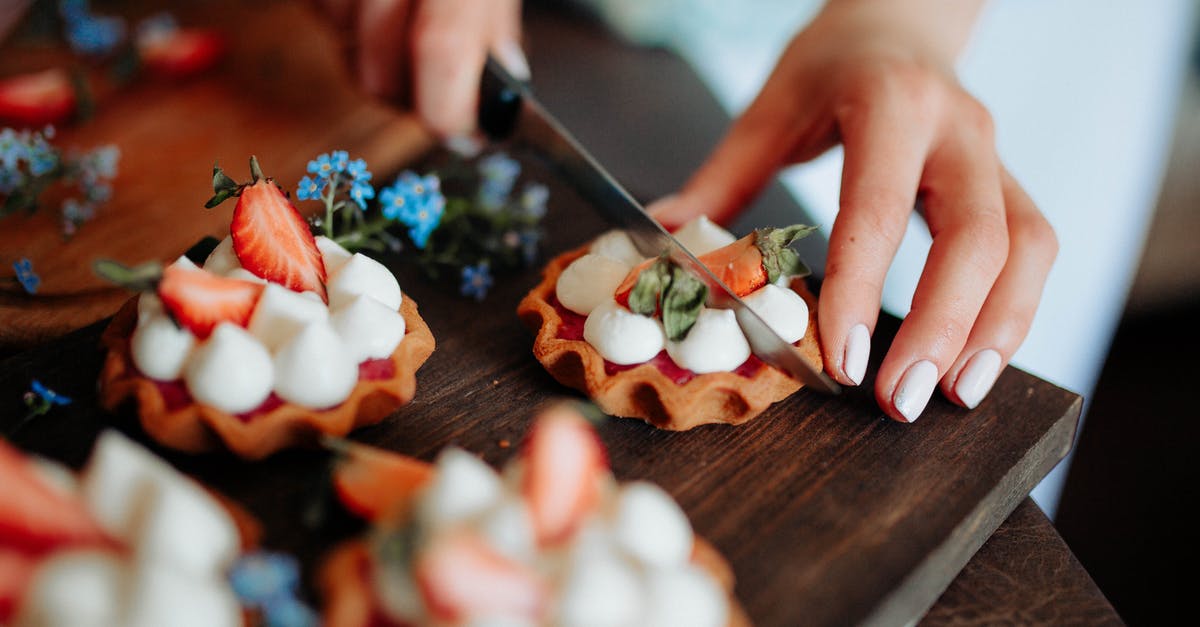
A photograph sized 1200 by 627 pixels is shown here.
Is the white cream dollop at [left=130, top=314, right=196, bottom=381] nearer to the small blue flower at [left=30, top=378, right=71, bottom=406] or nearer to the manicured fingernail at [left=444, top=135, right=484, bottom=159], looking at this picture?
the small blue flower at [left=30, top=378, right=71, bottom=406]

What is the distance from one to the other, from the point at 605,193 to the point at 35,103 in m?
2.07

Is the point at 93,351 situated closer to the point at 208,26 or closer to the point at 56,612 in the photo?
the point at 56,612

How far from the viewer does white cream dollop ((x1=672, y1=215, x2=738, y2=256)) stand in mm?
2051

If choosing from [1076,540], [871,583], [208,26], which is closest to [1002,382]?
[871,583]

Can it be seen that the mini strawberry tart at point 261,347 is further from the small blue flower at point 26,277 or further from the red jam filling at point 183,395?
the small blue flower at point 26,277

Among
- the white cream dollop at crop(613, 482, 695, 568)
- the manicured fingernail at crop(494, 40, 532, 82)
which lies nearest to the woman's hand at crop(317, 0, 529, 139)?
the manicured fingernail at crop(494, 40, 532, 82)

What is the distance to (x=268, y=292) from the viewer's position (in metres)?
1.66

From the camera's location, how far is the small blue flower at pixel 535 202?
253 centimetres

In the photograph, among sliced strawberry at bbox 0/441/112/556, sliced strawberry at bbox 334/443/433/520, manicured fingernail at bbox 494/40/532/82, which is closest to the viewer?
sliced strawberry at bbox 0/441/112/556

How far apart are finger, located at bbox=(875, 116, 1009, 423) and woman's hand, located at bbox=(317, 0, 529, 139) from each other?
4.51ft

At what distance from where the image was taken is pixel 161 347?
5.35ft

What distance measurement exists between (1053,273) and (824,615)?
111 inches

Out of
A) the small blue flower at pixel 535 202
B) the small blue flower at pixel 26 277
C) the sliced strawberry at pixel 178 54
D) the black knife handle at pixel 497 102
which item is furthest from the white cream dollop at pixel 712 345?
the sliced strawberry at pixel 178 54

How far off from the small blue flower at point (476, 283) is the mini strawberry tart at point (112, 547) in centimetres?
92
